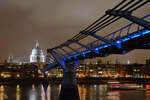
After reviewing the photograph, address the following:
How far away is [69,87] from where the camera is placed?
1676 inches

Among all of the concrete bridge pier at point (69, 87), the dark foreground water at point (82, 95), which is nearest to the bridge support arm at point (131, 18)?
the concrete bridge pier at point (69, 87)

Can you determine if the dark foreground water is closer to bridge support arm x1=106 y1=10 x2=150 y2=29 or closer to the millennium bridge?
the millennium bridge

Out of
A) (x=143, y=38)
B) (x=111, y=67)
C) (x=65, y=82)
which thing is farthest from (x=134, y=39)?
(x=111, y=67)

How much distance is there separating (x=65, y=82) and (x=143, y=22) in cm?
2761

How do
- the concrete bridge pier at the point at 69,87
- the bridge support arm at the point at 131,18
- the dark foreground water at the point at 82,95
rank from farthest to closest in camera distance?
the dark foreground water at the point at 82,95 < the concrete bridge pier at the point at 69,87 < the bridge support arm at the point at 131,18

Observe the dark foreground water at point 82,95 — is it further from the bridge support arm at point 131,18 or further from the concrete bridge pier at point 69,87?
the bridge support arm at point 131,18

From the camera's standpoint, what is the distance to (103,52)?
106 ft

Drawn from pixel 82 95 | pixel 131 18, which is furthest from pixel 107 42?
pixel 82 95

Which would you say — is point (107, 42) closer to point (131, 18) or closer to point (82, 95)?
point (131, 18)

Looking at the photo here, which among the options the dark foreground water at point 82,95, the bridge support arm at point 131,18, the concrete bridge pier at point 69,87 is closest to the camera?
the bridge support arm at point 131,18

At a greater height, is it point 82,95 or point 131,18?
point 131,18

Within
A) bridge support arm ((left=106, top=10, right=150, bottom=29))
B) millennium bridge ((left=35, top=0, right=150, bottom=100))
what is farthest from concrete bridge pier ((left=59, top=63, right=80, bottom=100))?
bridge support arm ((left=106, top=10, right=150, bottom=29))

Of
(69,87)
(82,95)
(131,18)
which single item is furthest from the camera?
(82,95)

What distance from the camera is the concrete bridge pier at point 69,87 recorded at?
4075cm
